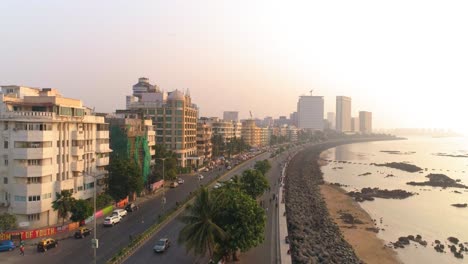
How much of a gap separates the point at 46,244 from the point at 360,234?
3522 centimetres

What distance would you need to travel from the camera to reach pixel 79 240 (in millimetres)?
38469

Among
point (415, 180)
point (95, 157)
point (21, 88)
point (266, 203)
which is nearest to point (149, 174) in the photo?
point (95, 157)

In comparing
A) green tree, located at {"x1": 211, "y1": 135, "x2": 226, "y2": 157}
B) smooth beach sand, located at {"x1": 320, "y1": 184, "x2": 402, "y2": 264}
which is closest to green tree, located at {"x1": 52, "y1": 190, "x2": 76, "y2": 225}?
smooth beach sand, located at {"x1": 320, "y1": 184, "x2": 402, "y2": 264}

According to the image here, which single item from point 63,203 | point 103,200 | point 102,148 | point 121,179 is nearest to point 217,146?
point 102,148

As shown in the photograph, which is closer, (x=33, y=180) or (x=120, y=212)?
(x=33, y=180)

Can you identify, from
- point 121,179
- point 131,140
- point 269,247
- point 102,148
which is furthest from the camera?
point 131,140

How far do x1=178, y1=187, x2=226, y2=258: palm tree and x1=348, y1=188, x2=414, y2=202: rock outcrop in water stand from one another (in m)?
51.3

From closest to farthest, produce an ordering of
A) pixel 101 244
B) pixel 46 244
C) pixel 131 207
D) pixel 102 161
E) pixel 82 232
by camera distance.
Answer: pixel 46 244
pixel 101 244
pixel 82 232
pixel 131 207
pixel 102 161

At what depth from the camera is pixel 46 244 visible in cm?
3522

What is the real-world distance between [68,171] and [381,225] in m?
40.7

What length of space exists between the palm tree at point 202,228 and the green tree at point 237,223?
0.72m

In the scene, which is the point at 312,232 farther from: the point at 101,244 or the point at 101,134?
the point at 101,134

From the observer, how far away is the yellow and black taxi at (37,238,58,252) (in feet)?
114

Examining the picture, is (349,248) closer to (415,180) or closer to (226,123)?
(415,180)
